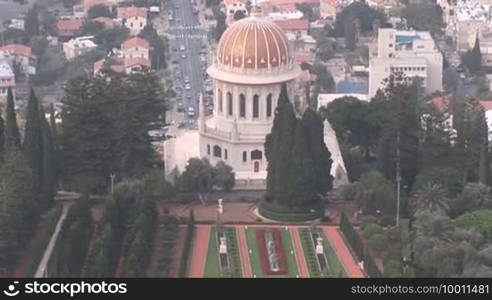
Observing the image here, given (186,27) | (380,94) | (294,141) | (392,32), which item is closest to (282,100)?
(294,141)

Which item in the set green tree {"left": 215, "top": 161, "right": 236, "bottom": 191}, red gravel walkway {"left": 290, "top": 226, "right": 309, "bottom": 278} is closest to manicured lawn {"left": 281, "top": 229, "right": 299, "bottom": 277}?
red gravel walkway {"left": 290, "top": 226, "right": 309, "bottom": 278}

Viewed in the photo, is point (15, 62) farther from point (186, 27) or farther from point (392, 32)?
point (392, 32)

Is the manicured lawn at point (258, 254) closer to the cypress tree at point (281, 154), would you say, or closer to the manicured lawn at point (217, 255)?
the manicured lawn at point (217, 255)

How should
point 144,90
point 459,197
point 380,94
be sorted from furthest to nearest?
point 380,94 < point 144,90 < point 459,197

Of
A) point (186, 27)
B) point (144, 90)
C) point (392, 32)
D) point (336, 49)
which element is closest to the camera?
point (144, 90)

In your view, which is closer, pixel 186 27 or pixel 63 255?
pixel 63 255

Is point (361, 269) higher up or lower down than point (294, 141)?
lower down

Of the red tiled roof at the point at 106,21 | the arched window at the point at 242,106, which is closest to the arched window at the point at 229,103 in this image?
the arched window at the point at 242,106
